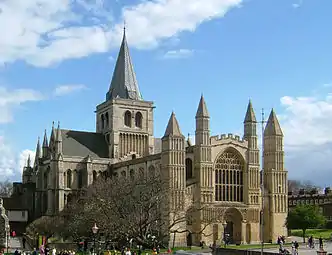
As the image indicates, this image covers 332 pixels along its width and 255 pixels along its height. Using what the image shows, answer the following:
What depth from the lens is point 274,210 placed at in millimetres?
91062

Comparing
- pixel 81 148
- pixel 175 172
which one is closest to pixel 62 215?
pixel 81 148

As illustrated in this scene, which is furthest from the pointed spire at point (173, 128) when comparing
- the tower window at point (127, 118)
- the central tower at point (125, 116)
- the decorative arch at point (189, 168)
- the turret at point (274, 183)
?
the tower window at point (127, 118)

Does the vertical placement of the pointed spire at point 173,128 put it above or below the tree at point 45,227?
above

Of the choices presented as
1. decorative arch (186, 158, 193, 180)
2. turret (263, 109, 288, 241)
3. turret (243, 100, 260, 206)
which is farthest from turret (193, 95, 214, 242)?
turret (263, 109, 288, 241)

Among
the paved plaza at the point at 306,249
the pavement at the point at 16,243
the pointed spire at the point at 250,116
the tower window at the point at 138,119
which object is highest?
the tower window at the point at 138,119

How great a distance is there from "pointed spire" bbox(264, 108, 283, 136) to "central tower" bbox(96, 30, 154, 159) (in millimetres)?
21705

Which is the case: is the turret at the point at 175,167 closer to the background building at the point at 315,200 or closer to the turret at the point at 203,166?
the turret at the point at 203,166

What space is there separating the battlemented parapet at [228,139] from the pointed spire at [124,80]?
2489cm

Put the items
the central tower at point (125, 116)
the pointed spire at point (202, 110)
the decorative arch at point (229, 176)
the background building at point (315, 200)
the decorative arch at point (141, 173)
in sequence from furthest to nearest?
the background building at point (315, 200) < the central tower at point (125, 116) < the decorative arch at point (229, 176) < the pointed spire at point (202, 110) < the decorative arch at point (141, 173)

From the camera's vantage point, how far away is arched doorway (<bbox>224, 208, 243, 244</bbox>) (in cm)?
8819

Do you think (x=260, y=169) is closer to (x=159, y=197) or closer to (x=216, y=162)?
(x=216, y=162)

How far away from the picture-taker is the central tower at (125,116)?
105500 millimetres

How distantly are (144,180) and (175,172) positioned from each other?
18.4 ft

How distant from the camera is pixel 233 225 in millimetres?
89438
